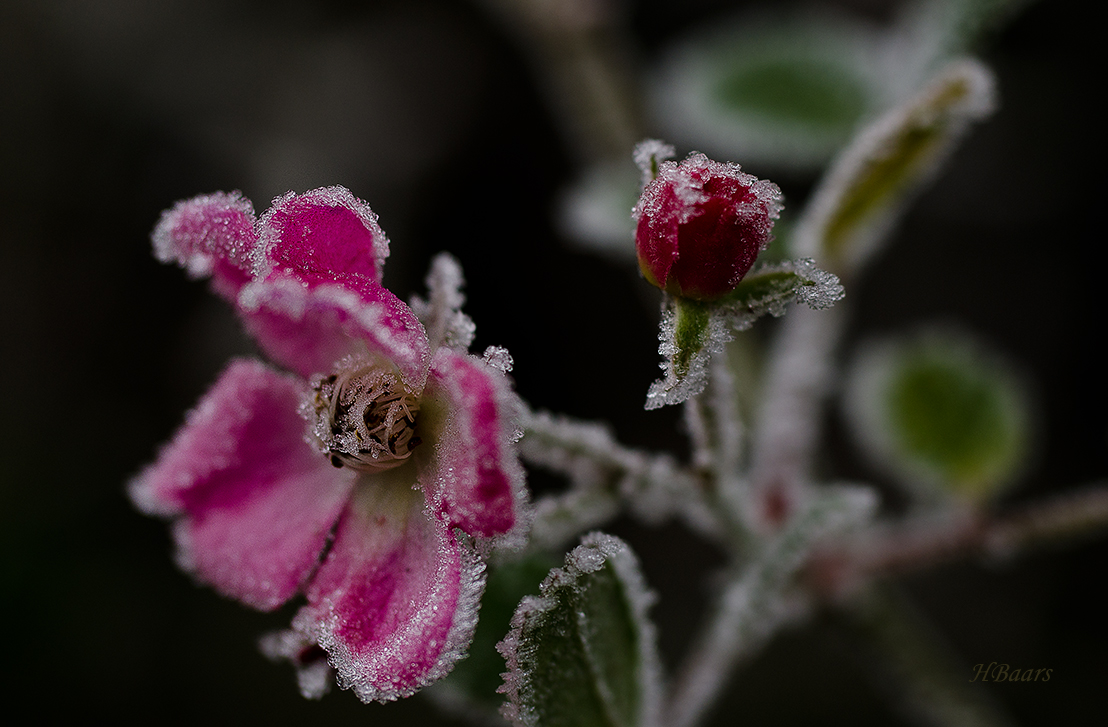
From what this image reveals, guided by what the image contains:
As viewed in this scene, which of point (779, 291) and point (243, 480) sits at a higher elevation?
point (779, 291)

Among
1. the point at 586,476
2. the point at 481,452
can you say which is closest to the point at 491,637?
the point at 586,476

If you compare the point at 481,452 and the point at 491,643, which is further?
the point at 491,643

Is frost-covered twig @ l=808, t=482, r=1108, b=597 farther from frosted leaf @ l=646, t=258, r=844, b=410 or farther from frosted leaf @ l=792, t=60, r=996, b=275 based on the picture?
frosted leaf @ l=646, t=258, r=844, b=410

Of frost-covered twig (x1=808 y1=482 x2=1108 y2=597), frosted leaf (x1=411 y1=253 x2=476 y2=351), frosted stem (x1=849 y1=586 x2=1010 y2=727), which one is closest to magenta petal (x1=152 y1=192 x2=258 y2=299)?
frosted leaf (x1=411 y1=253 x2=476 y2=351)

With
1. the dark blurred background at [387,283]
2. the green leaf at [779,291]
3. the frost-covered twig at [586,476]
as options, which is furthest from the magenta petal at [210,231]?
the dark blurred background at [387,283]

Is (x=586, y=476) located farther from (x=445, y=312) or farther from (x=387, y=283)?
(x=387, y=283)

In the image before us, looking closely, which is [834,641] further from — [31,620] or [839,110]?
[31,620]

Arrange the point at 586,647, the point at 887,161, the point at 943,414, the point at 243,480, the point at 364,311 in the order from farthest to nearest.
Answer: the point at 943,414 < the point at 887,161 < the point at 243,480 < the point at 586,647 < the point at 364,311
